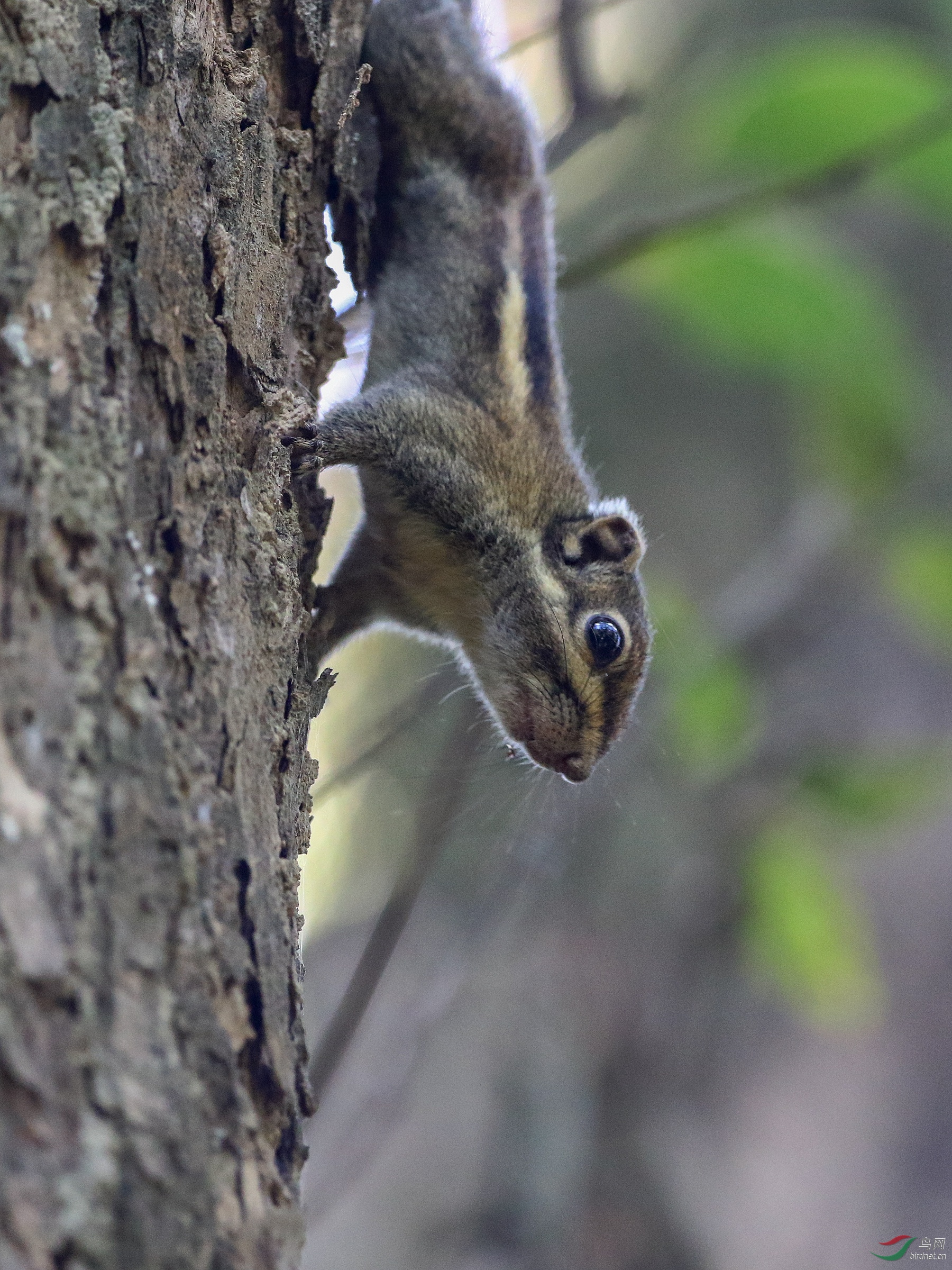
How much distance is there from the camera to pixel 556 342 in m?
4.18

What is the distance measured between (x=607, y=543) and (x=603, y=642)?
0.36 metres

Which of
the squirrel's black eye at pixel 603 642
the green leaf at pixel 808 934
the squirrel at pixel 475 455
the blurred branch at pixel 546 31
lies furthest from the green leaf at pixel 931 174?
the green leaf at pixel 808 934

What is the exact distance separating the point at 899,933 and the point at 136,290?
6250 mm

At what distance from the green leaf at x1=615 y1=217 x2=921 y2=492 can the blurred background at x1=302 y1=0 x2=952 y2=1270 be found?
0.01 metres

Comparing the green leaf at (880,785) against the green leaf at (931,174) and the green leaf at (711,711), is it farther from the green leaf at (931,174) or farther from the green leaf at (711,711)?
the green leaf at (931,174)

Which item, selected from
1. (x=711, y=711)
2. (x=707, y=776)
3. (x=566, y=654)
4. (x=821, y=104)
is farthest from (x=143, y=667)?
(x=707, y=776)

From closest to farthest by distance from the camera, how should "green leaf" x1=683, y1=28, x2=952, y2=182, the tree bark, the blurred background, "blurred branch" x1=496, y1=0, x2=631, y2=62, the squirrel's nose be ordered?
the tree bark < "green leaf" x1=683, y1=28, x2=952, y2=182 < "blurred branch" x1=496, y1=0, x2=631, y2=62 < the blurred background < the squirrel's nose

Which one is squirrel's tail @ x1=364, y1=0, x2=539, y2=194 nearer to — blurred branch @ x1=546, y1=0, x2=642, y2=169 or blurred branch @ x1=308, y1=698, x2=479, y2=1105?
blurred branch @ x1=546, y1=0, x2=642, y2=169

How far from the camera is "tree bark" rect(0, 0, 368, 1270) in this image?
1.38 m

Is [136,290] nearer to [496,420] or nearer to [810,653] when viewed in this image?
[496,420]

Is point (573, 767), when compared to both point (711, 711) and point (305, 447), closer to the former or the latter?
point (711, 711)

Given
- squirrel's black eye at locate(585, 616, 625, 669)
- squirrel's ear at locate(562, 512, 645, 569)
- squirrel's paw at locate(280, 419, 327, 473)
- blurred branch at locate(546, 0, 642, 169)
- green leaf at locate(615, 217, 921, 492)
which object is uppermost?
blurred branch at locate(546, 0, 642, 169)

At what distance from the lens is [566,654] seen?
12.0 ft

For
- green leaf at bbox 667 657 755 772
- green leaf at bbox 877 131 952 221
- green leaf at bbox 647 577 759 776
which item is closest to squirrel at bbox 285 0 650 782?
green leaf at bbox 647 577 759 776
